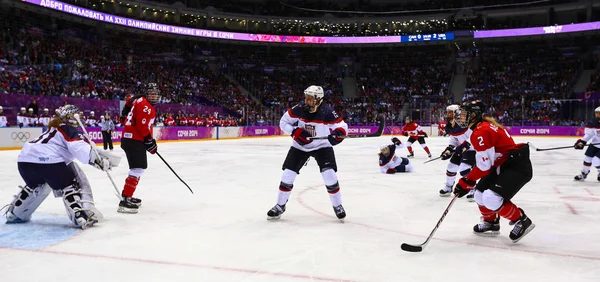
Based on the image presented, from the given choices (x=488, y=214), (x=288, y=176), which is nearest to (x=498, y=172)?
(x=488, y=214)

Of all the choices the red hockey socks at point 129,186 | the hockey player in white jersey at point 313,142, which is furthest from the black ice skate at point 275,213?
the red hockey socks at point 129,186

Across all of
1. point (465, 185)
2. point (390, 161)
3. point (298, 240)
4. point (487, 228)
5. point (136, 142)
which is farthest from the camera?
point (390, 161)

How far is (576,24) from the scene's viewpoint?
3691 cm

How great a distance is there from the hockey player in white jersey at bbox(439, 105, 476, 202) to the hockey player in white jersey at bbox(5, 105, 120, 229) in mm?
4899

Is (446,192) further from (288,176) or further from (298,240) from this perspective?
(298,240)

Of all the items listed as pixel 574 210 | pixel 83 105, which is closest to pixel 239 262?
pixel 574 210

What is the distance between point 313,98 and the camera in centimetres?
549

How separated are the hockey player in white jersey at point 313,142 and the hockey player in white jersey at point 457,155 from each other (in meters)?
2.27

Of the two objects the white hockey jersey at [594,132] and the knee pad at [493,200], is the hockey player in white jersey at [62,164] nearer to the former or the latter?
the knee pad at [493,200]

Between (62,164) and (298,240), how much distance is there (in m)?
2.59

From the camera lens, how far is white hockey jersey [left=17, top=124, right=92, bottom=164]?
16.2ft

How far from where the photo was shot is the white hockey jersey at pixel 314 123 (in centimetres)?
561

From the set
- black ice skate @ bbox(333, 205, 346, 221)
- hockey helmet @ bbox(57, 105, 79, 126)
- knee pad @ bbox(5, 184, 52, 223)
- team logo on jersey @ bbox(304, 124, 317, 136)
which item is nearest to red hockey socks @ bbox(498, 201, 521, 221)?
black ice skate @ bbox(333, 205, 346, 221)

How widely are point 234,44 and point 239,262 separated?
140 feet
